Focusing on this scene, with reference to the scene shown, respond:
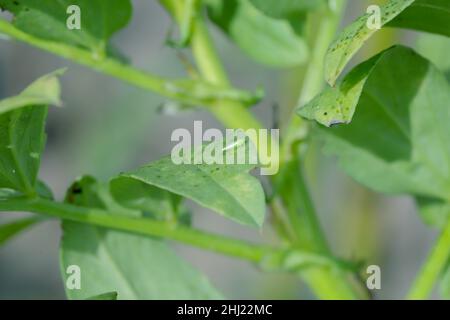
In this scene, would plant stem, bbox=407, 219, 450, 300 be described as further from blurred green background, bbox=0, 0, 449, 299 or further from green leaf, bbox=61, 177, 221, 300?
blurred green background, bbox=0, 0, 449, 299

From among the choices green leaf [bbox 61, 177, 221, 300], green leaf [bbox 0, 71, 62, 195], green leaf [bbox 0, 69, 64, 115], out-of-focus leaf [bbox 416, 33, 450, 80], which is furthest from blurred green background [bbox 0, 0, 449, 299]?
green leaf [bbox 0, 69, 64, 115]

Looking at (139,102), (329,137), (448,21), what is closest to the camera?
(448,21)

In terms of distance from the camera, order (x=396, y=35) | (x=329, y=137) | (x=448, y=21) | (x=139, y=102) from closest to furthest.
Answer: (x=448, y=21) → (x=329, y=137) → (x=396, y=35) → (x=139, y=102)

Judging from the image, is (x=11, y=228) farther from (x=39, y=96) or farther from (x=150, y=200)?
(x=39, y=96)

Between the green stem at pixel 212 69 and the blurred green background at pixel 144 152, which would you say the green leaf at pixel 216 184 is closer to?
the green stem at pixel 212 69

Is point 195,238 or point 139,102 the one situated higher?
point 139,102

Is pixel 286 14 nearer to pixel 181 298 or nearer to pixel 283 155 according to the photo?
pixel 283 155
